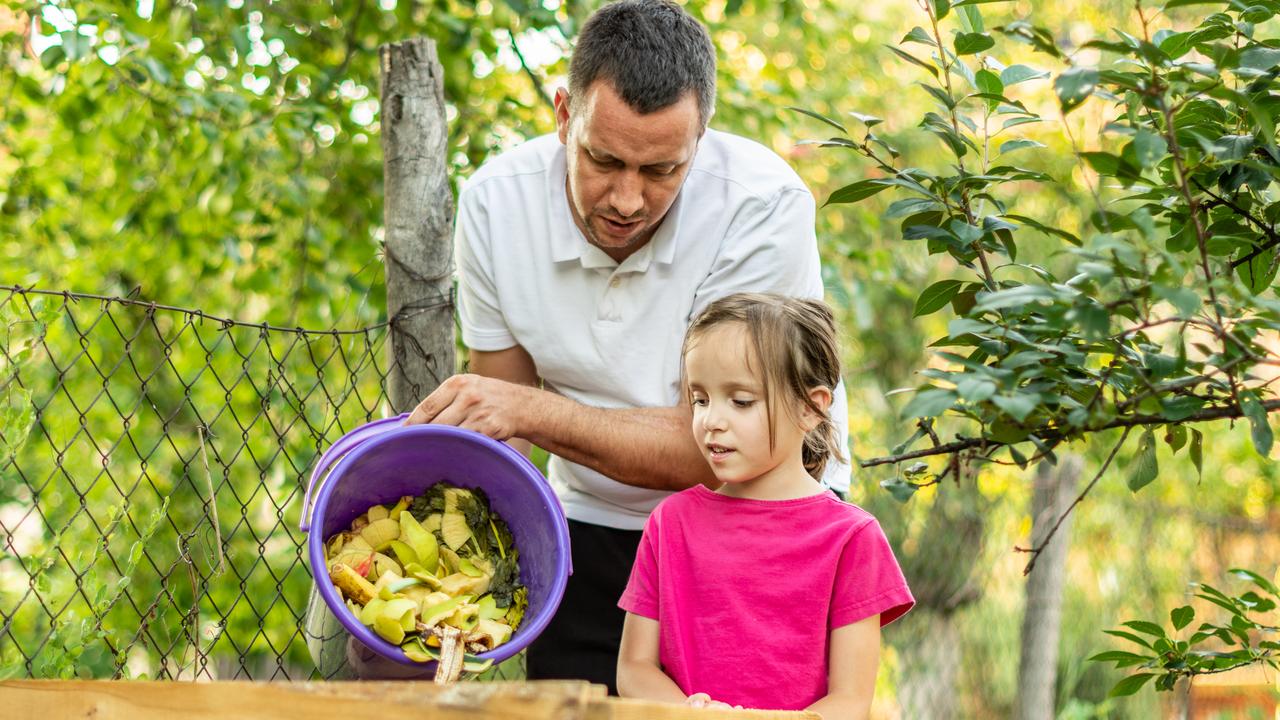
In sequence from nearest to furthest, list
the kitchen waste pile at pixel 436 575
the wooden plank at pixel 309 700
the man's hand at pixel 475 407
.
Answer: the wooden plank at pixel 309 700 → the kitchen waste pile at pixel 436 575 → the man's hand at pixel 475 407

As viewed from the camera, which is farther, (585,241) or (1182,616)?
(585,241)

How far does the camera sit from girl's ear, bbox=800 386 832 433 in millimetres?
1783

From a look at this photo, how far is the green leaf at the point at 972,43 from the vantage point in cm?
149

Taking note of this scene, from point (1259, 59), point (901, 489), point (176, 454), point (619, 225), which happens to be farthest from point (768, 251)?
point (176, 454)

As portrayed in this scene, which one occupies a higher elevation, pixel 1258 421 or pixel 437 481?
pixel 1258 421

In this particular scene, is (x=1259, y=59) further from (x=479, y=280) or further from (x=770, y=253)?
(x=479, y=280)

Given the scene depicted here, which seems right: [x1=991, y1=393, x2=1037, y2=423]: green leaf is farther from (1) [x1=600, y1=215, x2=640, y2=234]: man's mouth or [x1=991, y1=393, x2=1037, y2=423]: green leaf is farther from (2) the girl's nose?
(1) [x1=600, y1=215, x2=640, y2=234]: man's mouth

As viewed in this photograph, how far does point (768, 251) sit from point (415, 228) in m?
0.76

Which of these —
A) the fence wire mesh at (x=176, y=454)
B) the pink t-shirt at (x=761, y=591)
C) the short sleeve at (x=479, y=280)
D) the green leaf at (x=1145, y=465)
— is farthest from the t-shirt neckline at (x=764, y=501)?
the fence wire mesh at (x=176, y=454)

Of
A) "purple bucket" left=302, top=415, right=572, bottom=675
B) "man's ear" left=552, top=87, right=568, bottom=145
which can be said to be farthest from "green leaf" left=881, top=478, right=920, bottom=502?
"man's ear" left=552, top=87, right=568, bottom=145

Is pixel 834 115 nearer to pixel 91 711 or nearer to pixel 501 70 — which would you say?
pixel 501 70

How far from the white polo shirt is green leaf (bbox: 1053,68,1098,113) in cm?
82

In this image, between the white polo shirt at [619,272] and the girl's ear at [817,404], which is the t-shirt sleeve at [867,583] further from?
the white polo shirt at [619,272]

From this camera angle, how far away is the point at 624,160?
1.92m
